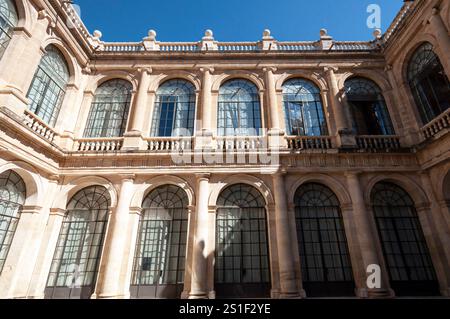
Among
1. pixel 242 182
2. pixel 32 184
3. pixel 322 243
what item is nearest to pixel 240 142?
pixel 242 182

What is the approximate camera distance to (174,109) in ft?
35.5

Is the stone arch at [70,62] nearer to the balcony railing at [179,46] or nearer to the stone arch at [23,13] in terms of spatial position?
the stone arch at [23,13]

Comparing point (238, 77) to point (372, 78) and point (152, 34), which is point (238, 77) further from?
point (372, 78)

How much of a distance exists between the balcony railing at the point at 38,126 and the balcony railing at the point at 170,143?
139 inches

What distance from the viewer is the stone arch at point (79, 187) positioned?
8.79 metres

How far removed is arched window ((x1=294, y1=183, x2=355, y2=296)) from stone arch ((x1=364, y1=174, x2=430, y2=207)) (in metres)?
1.22

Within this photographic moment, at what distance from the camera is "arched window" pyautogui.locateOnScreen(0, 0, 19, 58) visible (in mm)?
7633

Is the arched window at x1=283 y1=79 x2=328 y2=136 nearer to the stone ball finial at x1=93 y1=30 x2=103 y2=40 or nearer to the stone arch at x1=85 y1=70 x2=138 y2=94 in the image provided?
the stone arch at x1=85 y1=70 x2=138 y2=94

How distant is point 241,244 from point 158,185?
393 centimetres

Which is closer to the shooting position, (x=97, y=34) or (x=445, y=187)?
(x=445, y=187)

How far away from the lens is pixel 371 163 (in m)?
9.14

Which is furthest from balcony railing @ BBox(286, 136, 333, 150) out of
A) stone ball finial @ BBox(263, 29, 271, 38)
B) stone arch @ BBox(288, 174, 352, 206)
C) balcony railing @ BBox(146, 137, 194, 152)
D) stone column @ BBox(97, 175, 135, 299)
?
stone column @ BBox(97, 175, 135, 299)
